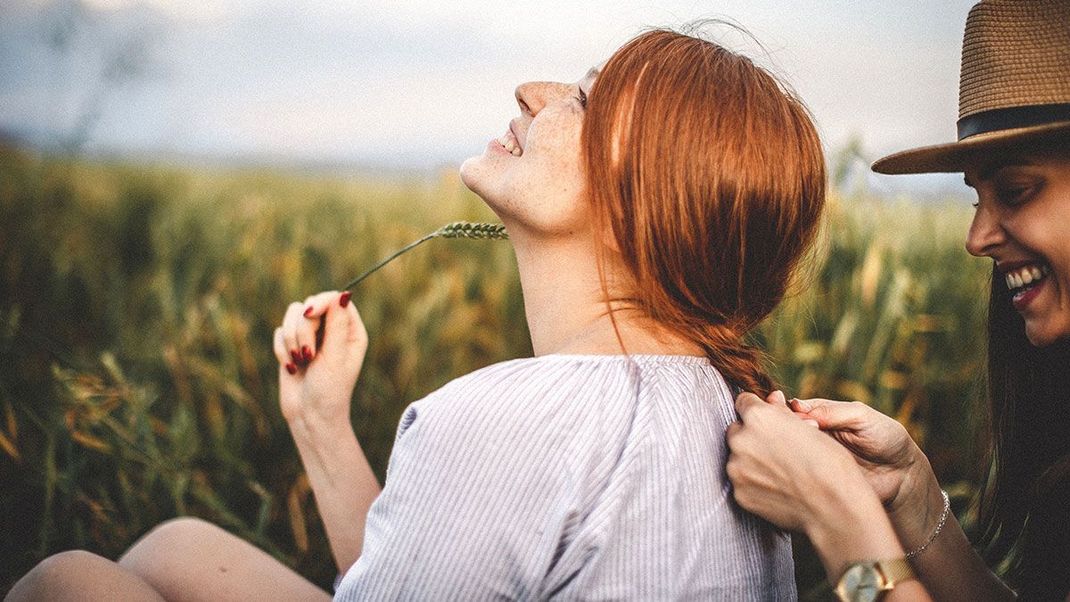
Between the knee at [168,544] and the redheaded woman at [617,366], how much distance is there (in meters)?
0.02

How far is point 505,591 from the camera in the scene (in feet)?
4.09

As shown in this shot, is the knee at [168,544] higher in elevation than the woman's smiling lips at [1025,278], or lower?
lower

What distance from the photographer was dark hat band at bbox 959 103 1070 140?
1.42m

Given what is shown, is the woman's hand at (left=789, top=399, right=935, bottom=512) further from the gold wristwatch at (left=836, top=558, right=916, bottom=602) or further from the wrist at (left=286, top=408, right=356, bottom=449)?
the wrist at (left=286, top=408, right=356, bottom=449)

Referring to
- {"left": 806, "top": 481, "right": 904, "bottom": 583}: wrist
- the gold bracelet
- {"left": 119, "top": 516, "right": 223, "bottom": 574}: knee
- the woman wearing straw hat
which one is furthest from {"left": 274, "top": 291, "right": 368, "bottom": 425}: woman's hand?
the gold bracelet

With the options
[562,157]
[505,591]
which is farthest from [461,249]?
[505,591]

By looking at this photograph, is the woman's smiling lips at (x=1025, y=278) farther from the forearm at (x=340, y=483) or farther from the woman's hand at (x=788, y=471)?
the forearm at (x=340, y=483)

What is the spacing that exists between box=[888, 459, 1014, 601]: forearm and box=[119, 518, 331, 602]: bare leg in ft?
4.09

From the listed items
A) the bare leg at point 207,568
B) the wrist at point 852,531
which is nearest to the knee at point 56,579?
the bare leg at point 207,568

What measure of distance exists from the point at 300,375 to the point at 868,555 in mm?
1309

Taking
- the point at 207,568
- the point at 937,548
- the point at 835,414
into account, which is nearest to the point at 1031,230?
the point at 835,414

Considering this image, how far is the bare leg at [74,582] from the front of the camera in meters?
1.62

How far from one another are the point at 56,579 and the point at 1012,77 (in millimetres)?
1878

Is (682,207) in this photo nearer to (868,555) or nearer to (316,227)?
(868,555)
